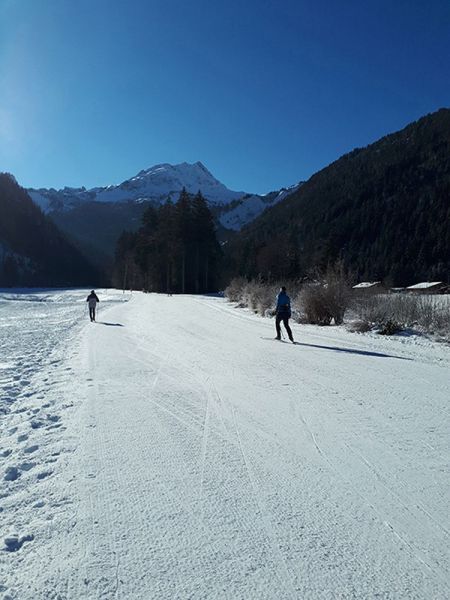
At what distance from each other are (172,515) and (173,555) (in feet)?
1.41

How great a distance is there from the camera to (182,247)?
162 ft

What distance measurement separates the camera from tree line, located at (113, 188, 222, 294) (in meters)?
50.0

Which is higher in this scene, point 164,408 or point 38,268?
point 38,268

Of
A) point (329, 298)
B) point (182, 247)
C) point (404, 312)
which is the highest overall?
point (182, 247)

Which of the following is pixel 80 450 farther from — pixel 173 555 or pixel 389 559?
pixel 389 559

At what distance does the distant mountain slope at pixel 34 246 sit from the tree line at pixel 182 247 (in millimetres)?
81696

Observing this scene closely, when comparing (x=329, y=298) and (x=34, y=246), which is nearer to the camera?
(x=329, y=298)

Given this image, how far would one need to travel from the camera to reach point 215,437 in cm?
430

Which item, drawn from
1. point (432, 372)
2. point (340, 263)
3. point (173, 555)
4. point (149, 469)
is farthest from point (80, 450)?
point (340, 263)

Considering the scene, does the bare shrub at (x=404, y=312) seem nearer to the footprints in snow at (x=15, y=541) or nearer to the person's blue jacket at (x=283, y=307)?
the person's blue jacket at (x=283, y=307)

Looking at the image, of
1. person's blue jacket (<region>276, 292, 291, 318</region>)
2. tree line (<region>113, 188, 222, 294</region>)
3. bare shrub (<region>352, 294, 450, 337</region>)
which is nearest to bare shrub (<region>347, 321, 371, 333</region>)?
bare shrub (<region>352, 294, 450, 337</region>)

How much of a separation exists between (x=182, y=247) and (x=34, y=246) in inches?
4596

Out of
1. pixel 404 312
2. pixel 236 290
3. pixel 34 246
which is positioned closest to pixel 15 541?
pixel 404 312

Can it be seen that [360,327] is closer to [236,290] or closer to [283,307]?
[283,307]
